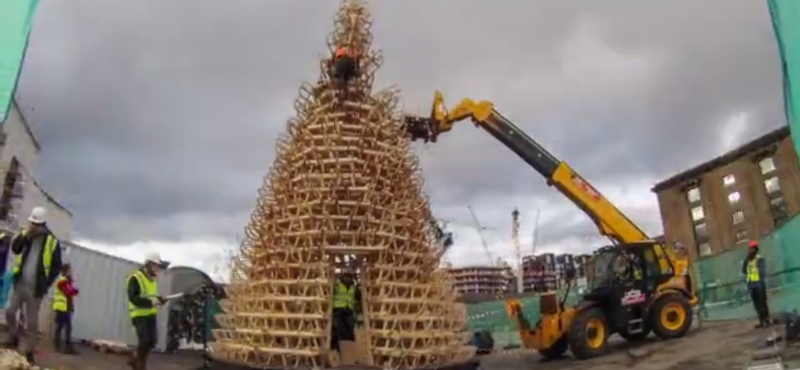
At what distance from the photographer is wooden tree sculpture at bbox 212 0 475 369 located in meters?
7.43

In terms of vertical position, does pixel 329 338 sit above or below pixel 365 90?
below

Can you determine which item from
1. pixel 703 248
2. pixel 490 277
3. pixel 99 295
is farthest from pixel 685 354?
pixel 490 277

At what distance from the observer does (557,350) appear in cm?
1364

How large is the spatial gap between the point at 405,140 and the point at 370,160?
3.15ft

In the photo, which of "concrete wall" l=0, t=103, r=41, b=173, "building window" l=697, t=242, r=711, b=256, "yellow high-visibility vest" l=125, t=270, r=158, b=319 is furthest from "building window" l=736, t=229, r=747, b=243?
"yellow high-visibility vest" l=125, t=270, r=158, b=319

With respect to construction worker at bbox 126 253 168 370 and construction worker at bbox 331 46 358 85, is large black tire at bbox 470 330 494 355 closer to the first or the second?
construction worker at bbox 331 46 358 85

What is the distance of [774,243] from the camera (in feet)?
38.3

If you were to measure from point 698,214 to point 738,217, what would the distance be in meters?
3.75

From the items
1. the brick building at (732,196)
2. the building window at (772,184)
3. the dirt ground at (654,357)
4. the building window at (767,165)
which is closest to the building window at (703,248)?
the brick building at (732,196)

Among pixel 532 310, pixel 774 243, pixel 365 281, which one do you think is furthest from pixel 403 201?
pixel 532 310

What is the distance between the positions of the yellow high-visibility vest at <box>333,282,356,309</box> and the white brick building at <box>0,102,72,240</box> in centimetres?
1045

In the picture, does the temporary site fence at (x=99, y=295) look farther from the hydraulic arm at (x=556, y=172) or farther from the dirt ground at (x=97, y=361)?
the hydraulic arm at (x=556, y=172)

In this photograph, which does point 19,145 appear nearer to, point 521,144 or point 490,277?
point 521,144

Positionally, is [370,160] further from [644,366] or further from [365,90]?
[644,366]
